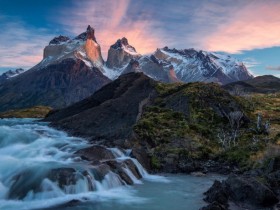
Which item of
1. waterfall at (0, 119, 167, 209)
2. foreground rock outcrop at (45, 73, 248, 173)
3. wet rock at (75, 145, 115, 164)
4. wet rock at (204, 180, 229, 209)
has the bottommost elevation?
wet rock at (204, 180, 229, 209)

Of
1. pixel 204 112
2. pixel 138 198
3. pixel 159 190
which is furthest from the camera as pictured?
pixel 204 112

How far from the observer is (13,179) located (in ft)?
116

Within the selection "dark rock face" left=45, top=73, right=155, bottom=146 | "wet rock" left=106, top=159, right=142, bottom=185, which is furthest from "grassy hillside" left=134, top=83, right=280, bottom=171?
"wet rock" left=106, top=159, right=142, bottom=185

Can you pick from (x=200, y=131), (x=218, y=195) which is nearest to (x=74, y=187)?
(x=218, y=195)

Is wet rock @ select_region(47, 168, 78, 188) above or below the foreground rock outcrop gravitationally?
below

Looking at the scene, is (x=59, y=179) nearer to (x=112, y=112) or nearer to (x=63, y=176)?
(x=63, y=176)

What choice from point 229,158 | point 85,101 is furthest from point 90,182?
point 85,101

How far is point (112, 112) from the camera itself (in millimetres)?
77312

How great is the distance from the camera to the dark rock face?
67.7 meters

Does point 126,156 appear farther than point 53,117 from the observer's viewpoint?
No

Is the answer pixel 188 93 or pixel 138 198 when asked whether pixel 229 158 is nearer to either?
pixel 138 198

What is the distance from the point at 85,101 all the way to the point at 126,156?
160 feet

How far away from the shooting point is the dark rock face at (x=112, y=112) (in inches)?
2665

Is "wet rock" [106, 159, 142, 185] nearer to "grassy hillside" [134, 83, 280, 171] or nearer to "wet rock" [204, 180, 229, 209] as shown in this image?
"grassy hillside" [134, 83, 280, 171]
